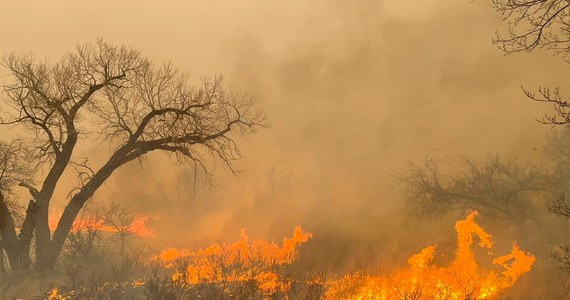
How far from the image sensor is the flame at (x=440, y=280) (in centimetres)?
1257

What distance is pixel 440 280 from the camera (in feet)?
44.2

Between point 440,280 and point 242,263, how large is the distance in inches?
307

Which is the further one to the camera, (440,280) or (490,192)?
(490,192)

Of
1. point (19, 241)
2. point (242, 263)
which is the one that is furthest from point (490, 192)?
point (19, 241)

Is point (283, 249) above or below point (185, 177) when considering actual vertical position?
below

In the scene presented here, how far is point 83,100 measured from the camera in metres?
14.5

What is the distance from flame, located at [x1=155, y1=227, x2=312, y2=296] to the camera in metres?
14.1

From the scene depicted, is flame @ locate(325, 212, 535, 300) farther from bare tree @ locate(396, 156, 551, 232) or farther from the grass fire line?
bare tree @ locate(396, 156, 551, 232)

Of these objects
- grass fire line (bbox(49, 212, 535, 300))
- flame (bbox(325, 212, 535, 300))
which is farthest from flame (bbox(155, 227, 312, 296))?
flame (bbox(325, 212, 535, 300))

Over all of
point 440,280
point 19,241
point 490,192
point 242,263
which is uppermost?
point 490,192

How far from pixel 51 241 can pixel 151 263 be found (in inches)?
539

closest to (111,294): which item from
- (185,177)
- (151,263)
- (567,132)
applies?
(151,263)

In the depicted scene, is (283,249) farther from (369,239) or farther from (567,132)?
(567,132)

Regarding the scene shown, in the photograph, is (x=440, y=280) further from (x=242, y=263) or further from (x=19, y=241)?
(x=19, y=241)
